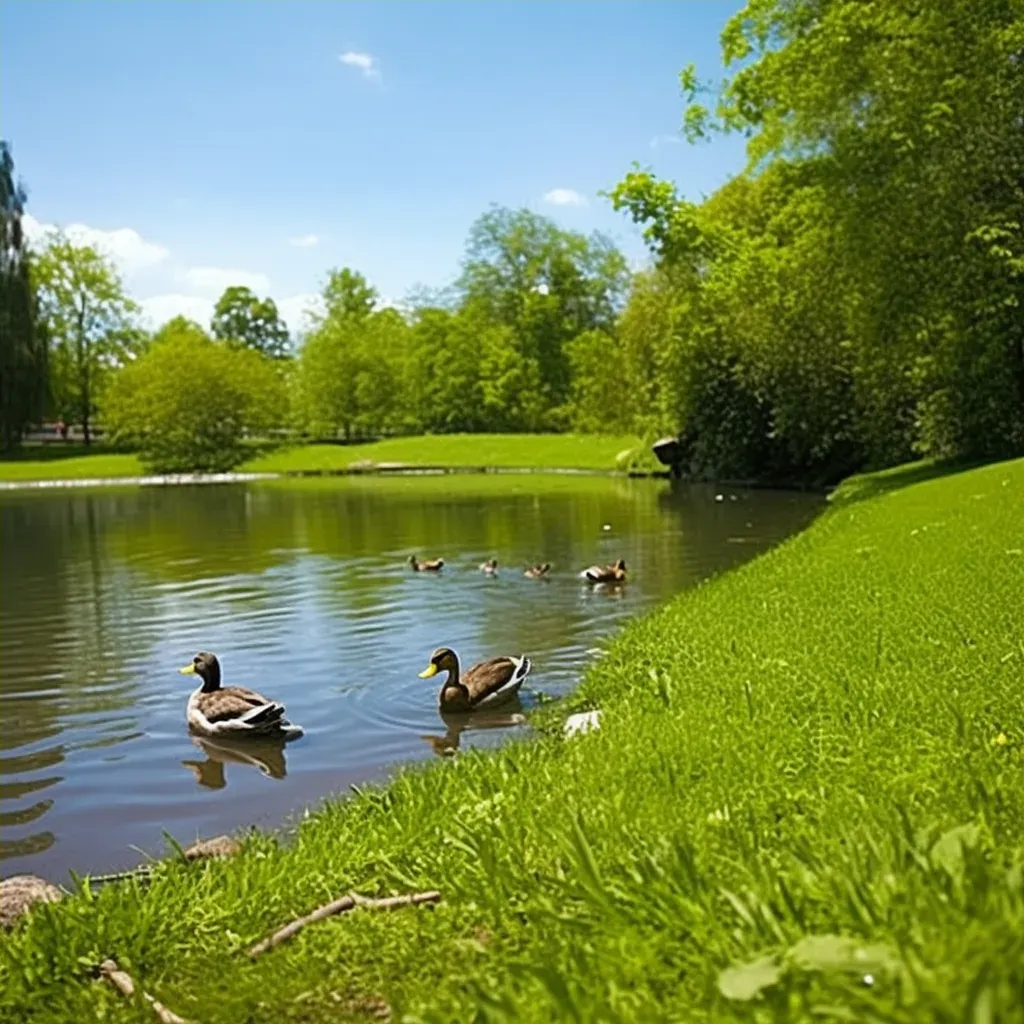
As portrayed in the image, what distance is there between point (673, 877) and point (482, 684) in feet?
23.5

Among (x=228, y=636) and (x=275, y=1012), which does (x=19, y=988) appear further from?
(x=228, y=636)

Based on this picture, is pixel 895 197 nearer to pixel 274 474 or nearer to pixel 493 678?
pixel 493 678

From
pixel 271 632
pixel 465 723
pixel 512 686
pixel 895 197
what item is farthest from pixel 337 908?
pixel 895 197

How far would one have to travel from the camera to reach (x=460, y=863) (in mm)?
4434

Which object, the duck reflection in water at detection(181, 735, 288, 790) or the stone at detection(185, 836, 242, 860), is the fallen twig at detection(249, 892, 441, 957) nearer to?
the stone at detection(185, 836, 242, 860)

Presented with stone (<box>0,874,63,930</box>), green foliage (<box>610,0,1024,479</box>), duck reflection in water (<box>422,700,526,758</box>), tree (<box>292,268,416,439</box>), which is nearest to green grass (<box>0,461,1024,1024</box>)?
stone (<box>0,874,63,930</box>)

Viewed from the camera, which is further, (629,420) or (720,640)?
(629,420)

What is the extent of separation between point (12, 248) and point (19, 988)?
2631 inches

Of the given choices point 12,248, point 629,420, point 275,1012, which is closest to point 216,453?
point 12,248

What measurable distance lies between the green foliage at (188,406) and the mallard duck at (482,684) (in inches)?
2402

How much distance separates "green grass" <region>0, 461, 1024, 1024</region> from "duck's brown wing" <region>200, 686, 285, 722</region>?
2.88 meters

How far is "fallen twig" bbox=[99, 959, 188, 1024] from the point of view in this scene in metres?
3.61

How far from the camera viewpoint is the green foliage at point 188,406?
71.0 meters

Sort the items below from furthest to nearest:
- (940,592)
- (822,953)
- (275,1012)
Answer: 1. (940,592)
2. (275,1012)
3. (822,953)
